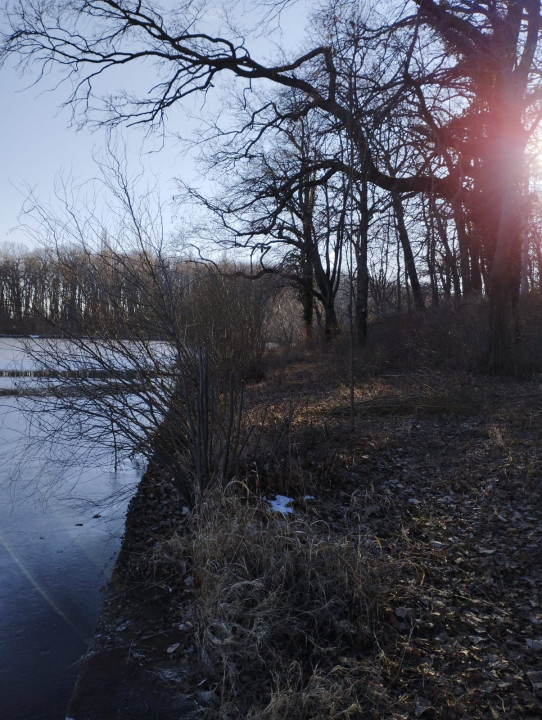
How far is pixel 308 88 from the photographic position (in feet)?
51.4

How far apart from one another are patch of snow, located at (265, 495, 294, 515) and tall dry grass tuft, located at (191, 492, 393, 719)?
3.52 ft

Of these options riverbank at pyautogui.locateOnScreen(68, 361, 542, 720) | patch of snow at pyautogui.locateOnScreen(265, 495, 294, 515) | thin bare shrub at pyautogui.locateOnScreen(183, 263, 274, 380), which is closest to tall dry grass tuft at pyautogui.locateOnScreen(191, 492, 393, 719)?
riverbank at pyautogui.locateOnScreen(68, 361, 542, 720)

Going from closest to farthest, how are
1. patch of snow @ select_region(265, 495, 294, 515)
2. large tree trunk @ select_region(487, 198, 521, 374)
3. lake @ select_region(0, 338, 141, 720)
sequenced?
lake @ select_region(0, 338, 141, 720)
patch of snow @ select_region(265, 495, 294, 515)
large tree trunk @ select_region(487, 198, 521, 374)

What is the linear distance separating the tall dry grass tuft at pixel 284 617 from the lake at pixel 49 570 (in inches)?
43.8

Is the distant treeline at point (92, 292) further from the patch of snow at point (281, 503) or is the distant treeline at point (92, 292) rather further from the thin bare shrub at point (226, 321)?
the patch of snow at point (281, 503)

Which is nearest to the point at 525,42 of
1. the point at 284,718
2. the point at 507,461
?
the point at 507,461

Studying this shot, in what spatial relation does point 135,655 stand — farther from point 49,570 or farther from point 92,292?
point 92,292

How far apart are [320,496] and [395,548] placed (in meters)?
1.55

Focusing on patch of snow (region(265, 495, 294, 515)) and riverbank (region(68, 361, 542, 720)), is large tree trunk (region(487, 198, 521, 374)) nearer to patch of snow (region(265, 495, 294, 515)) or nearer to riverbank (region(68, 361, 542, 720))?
riverbank (region(68, 361, 542, 720))

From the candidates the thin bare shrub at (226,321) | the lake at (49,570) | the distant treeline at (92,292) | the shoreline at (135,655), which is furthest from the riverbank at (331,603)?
the distant treeline at (92,292)

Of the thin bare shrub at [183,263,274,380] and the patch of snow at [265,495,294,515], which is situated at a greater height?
the thin bare shrub at [183,263,274,380]

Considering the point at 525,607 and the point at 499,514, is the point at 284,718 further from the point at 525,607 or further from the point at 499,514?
the point at 499,514

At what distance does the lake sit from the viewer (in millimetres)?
4594

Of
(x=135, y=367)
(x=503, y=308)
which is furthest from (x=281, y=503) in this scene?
(x=503, y=308)
